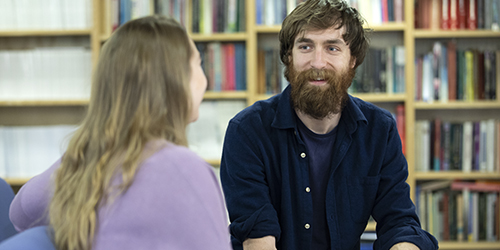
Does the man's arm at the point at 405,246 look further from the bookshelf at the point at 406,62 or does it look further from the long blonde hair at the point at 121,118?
the bookshelf at the point at 406,62

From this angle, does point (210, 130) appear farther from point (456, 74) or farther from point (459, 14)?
point (459, 14)

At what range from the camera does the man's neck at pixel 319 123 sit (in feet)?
4.52

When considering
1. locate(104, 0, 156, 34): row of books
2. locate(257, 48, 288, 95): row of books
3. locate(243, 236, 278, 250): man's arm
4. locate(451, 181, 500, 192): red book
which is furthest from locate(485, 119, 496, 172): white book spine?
locate(104, 0, 156, 34): row of books

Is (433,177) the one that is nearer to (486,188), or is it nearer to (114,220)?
(486,188)

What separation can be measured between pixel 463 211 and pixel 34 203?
7.69 ft

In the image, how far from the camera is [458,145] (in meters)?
2.48

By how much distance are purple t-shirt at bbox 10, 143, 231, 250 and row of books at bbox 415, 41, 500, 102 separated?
2.10 metres

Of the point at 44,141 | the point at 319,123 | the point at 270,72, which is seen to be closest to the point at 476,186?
the point at 270,72

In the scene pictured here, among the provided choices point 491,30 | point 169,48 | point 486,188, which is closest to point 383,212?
point 169,48

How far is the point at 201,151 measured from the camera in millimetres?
2508

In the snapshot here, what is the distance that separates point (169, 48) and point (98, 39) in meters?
1.93

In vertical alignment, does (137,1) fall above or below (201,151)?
above

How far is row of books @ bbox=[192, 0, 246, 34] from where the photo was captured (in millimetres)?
2496

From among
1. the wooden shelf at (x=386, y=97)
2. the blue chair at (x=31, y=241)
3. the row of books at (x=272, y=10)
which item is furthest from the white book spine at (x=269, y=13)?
the blue chair at (x=31, y=241)
